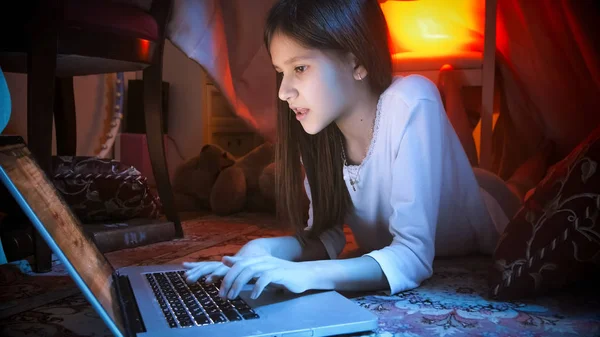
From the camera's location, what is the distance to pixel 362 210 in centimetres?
108

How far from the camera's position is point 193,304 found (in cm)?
68

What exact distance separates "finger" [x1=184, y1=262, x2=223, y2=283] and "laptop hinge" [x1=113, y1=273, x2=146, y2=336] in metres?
0.08

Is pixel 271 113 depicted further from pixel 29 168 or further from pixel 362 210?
pixel 29 168

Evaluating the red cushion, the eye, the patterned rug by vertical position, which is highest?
the red cushion

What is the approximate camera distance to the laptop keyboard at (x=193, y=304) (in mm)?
625

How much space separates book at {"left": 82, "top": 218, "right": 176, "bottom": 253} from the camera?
4.35ft

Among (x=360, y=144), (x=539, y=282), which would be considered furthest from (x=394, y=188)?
(x=539, y=282)

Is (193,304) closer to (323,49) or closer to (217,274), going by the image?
(217,274)

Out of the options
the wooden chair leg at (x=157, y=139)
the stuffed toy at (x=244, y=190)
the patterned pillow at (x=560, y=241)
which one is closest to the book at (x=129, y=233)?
the wooden chair leg at (x=157, y=139)

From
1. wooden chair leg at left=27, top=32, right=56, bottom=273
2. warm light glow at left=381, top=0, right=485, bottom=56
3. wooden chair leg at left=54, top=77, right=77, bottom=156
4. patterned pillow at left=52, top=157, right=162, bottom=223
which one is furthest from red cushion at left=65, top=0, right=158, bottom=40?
warm light glow at left=381, top=0, right=485, bottom=56

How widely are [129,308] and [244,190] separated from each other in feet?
4.06

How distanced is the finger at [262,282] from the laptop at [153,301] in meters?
0.02

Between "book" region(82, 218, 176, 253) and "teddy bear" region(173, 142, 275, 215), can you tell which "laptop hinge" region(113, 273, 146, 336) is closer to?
"book" region(82, 218, 176, 253)

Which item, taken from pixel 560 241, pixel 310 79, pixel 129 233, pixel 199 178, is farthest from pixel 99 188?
pixel 560 241
